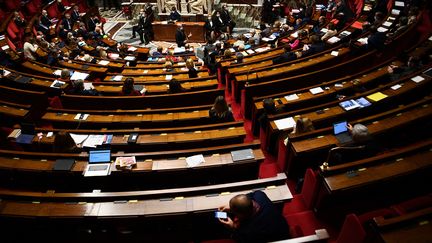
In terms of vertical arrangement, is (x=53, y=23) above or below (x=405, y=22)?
below

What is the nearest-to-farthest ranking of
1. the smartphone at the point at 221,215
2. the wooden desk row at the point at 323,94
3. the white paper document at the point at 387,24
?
the smartphone at the point at 221,215 < the wooden desk row at the point at 323,94 < the white paper document at the point at 387,24

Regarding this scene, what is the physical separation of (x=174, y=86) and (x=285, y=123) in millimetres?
2520

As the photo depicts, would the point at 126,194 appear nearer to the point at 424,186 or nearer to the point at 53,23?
the point at 424,186

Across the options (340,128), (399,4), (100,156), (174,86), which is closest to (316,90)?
(340,128)

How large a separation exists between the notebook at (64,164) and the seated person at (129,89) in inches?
91.8

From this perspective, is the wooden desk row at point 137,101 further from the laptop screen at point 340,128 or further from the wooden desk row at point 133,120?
the laptop screen at point 340,128

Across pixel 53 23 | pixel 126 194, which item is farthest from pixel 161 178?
pixel 53 23

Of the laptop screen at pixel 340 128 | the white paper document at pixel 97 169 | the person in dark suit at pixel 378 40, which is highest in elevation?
the person in dark suit at pixel 378 40

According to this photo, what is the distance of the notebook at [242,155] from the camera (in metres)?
3.96

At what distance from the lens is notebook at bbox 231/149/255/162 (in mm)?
3963

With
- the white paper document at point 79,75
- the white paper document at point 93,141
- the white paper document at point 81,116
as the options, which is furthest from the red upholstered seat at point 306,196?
the white paper document at point 79,75

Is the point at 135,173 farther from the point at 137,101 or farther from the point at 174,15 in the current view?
the point at 174,15

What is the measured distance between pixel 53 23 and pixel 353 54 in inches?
474

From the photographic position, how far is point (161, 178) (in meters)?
4.02
